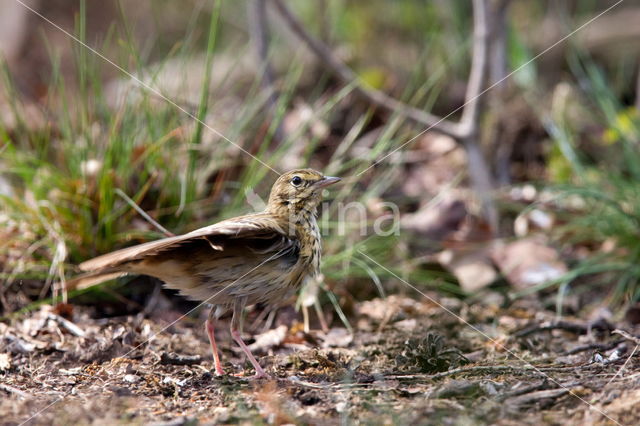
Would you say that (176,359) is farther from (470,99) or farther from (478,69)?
(478,69)

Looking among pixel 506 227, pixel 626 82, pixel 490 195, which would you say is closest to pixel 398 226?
pixel 490 195

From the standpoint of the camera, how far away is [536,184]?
5.75 meters

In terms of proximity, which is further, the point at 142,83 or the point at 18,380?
the point at 142,83

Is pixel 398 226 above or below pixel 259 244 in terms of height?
below

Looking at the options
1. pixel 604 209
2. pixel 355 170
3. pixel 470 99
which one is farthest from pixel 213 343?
pixel 604 209

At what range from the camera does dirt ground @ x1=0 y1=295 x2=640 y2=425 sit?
3.14 meters

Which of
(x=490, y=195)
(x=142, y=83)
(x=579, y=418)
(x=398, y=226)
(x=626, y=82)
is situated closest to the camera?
(x=579, y=418)

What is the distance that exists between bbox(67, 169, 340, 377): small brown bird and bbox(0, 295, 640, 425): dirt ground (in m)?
0.38

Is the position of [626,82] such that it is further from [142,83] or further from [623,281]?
[142,83]

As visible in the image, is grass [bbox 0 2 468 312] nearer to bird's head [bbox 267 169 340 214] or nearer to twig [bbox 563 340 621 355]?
bird's head [bbox 267 169 340 214]

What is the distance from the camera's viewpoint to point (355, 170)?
597cm

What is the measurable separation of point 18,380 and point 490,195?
403cm

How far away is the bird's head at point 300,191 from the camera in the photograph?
170 inches

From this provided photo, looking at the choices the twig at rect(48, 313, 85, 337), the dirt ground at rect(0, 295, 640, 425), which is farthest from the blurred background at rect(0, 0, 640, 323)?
the dirt ground at rect(0, 295, 640, 425)
